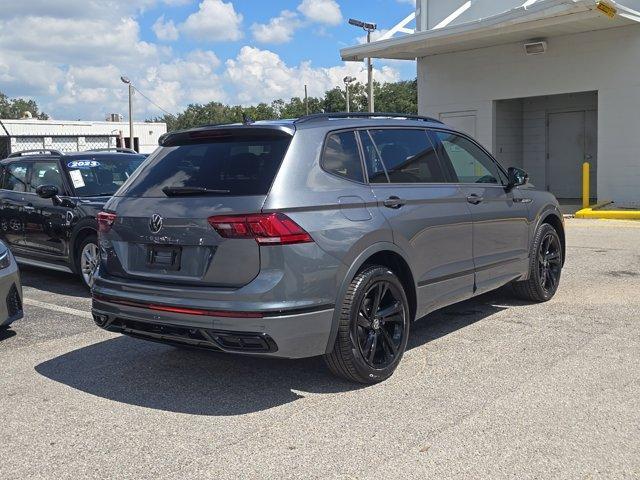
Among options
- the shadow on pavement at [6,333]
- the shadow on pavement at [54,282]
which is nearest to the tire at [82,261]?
the shadow on pavement at [54,282]

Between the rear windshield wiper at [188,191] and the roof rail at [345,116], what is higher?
the roof rail at [345,116]

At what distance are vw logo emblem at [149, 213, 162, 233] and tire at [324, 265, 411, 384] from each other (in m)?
1.28

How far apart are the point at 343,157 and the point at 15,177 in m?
6.35

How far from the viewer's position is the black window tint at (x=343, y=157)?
471 cm

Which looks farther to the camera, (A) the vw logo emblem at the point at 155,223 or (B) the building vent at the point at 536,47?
(B) the building vent at the point at 536,47

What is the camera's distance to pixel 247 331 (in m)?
4.16

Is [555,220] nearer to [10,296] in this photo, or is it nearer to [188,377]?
[188,377]

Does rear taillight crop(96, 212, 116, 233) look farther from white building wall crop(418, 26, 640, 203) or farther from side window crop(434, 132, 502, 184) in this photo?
white building wall crop(418, 26, 640, 203)

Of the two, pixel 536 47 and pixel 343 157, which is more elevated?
pixel 536 47

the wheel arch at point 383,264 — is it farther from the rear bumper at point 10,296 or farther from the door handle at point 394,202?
the rear bumper at point 10,296

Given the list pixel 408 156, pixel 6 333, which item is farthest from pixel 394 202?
pixel 6 333

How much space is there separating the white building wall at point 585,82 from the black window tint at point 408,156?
42.0 feet

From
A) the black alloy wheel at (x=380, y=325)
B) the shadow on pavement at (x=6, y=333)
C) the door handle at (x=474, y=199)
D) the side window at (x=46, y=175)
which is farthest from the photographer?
the side window at (x=46, y=175)

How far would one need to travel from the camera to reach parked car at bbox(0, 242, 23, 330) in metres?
5.88
